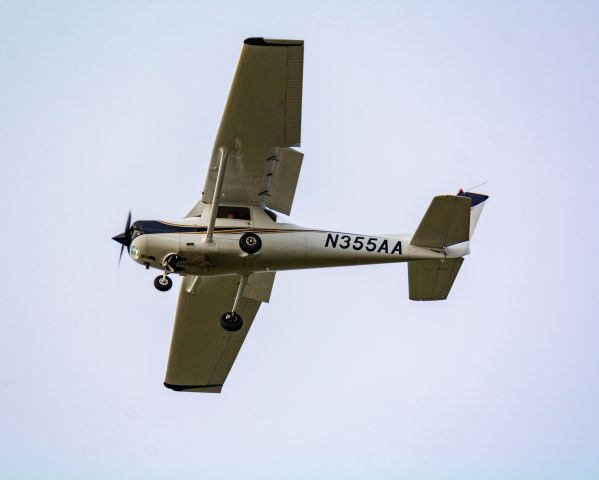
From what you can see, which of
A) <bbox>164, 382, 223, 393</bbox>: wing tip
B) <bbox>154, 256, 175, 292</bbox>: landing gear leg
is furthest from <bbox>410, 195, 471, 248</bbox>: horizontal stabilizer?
<bbox>164, 382, 223, 393</bbox>: wing tip

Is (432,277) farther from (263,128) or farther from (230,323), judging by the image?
(263,128)

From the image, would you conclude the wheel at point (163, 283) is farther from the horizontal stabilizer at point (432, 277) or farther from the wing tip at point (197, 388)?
the wing tip at point (197, 388)

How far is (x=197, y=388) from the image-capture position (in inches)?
1082

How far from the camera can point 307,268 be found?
2355 cm

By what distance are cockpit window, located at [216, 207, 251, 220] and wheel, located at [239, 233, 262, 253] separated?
0.57m

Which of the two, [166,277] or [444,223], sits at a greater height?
[444,223]

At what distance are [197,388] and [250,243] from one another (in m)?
6.00

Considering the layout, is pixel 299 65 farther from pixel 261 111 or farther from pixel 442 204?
pixel 442 204

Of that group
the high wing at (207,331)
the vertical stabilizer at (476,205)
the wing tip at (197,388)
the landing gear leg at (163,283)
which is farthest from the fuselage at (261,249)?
the wing tip at (197,388)

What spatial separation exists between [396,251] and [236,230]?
127 inches

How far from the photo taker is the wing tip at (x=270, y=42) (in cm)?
2108

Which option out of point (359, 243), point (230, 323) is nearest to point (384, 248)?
point (359, 243)

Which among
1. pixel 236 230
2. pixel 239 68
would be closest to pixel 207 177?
pixel 236 230

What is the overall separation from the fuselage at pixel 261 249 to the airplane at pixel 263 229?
2cm
